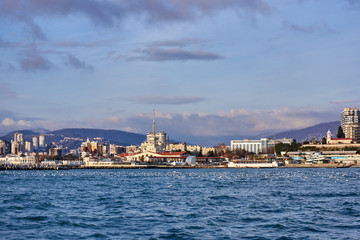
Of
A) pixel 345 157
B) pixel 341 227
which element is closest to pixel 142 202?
pixel 341 227

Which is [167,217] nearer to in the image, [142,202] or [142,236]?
[142,236]

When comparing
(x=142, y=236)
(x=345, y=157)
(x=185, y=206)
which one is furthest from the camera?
(x=345, y=157)

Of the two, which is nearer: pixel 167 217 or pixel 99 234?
pixel 99 234

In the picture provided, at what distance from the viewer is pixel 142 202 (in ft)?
122

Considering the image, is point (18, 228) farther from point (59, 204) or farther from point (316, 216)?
point (316, 216)

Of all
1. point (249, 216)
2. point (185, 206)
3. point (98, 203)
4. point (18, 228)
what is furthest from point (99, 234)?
point (98, 203)

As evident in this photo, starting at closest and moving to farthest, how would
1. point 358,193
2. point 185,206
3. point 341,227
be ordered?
point 341,227, point 185,206, point 358,193

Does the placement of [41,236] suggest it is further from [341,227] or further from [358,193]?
[358,193]

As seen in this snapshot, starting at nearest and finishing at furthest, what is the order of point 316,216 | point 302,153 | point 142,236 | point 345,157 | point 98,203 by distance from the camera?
point 142,236 < point 316,216 < point 98,203 < point 345,157 < point 302,153

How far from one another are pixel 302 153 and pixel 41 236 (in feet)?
562

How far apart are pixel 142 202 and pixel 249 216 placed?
10.5m

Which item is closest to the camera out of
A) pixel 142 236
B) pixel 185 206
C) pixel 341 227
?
pixel 142 236

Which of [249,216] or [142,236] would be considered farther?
[249,216]

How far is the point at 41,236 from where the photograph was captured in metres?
23.3
